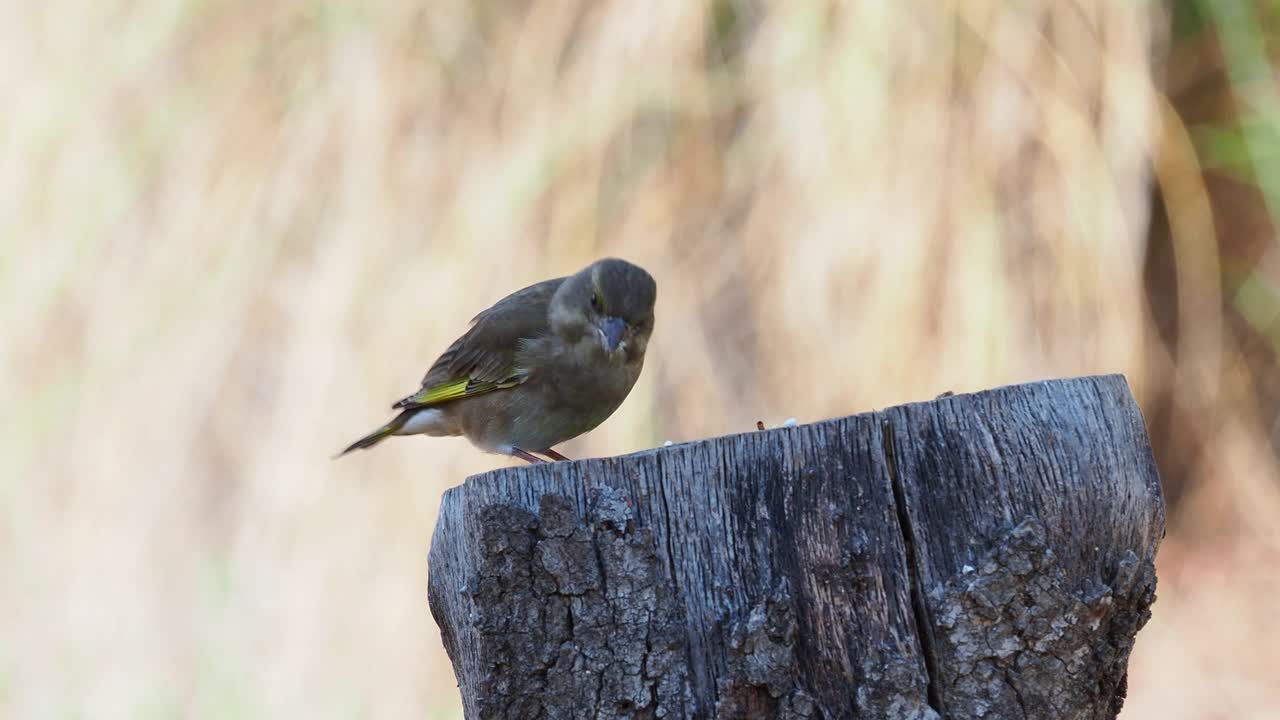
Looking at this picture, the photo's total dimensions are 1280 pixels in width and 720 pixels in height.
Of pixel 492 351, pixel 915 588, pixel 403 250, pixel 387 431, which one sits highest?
pixel 403 250

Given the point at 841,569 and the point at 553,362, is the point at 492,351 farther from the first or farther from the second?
the point at 841,569

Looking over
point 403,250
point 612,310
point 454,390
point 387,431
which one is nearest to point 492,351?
point 454,390

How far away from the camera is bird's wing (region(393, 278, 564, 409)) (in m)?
3.70

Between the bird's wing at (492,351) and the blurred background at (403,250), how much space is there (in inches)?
58.8

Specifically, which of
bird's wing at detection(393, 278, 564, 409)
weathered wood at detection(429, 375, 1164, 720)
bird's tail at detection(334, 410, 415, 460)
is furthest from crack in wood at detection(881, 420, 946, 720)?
bird's tail at detection(334, 410, 415, 460)

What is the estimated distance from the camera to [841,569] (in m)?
2.01

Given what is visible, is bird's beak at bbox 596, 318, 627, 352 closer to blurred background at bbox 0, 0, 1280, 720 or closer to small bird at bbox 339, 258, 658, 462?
small bird at bbox 339, 258, 658, 462

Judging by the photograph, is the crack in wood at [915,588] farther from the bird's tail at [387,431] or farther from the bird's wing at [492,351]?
the bird's tail at [387,431]

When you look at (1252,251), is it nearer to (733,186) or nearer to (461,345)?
(733,186)

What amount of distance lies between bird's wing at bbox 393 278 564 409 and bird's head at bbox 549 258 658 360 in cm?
14

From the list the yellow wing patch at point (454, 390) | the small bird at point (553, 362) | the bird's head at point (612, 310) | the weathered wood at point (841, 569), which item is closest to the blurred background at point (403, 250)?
the yellow wing patch at point (454, 390)

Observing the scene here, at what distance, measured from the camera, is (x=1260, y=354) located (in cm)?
702

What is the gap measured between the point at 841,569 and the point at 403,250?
12.2 ft

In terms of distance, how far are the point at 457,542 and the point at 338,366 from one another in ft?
10.9
